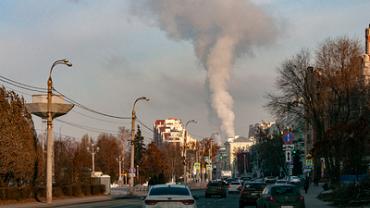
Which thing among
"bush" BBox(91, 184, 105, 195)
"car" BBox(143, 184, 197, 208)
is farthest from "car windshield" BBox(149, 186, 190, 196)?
"bush" BBox(91, 184, 105, 195)

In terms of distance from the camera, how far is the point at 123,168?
460 ft

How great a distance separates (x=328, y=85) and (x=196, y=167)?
47.1 metres

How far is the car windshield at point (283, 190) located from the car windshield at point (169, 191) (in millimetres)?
8262

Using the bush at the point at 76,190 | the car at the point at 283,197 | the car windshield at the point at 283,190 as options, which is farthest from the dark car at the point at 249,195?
the bush at the point at 76,190

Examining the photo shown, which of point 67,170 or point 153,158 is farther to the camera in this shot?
point 153,158

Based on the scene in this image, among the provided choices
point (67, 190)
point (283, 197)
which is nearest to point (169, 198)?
point (283, 197)

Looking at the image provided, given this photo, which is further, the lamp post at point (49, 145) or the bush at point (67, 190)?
the bush at point (67, 190)

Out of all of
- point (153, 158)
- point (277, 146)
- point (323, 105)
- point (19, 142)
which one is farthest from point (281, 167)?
point (19, 142)

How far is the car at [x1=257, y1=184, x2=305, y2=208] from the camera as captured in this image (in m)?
29.8

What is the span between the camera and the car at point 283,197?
97.7 feet

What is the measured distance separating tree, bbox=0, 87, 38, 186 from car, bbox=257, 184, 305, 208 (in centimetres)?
3012

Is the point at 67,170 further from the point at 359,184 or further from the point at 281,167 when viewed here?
the point at 281,167

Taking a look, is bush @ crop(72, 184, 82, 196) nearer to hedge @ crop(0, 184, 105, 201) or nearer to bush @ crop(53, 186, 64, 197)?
hedge @ crop(0, 184, 105, 201)

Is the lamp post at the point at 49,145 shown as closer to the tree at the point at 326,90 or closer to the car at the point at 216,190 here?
the car at the point at 216,190
